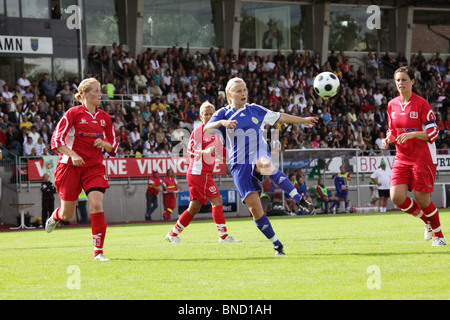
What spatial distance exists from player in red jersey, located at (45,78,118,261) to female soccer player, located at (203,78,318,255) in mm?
1523

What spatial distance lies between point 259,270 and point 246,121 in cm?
235

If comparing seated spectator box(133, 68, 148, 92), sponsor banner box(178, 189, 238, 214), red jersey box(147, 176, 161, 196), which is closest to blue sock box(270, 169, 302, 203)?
red jersey box(147, 176, 161, 196)

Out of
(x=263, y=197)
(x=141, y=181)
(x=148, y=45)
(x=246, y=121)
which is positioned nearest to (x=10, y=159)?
(x=141, y=181)

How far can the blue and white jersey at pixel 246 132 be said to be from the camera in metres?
9.40

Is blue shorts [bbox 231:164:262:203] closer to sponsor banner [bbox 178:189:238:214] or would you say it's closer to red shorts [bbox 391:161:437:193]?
red shorts [bbox 391:161:437:193]

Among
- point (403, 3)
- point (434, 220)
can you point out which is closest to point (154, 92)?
point (403, 3)

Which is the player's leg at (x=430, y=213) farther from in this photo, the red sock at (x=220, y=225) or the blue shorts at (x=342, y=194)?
the blue shorts at (x=342, y=194)

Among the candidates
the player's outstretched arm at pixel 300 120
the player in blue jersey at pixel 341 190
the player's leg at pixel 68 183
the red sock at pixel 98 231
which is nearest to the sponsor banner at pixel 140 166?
the player in blue jersey at pixel 341 190

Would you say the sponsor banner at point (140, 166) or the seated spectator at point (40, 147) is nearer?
the seated spectator at point (40, 147)

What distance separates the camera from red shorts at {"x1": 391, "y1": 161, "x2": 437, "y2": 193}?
10055mm

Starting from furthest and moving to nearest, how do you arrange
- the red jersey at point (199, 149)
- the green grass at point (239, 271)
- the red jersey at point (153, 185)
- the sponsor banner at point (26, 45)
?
the sponsor banner at point (26, 45), the red jersey at point (153, 185), the red jersey at point (199, 149), the green grass at point (239, 271)

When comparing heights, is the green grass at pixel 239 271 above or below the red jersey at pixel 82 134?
below

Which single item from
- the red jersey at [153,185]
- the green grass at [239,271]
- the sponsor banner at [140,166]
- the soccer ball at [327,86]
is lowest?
the red jersey at [153,185]
